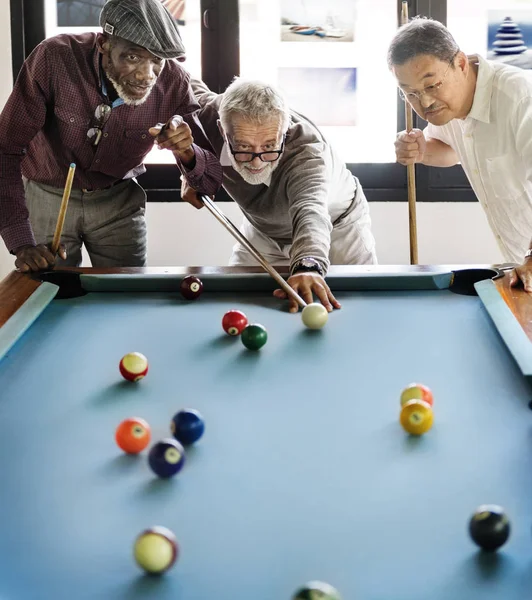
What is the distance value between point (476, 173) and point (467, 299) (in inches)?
28.8

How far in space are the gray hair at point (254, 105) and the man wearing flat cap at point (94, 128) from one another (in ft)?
0.48

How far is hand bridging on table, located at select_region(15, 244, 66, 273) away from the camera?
7.64ft

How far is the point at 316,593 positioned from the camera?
0.86 meters

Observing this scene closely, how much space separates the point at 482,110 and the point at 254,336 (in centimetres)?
123

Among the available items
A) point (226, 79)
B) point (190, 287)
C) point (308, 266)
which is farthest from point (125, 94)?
point (226, 79)

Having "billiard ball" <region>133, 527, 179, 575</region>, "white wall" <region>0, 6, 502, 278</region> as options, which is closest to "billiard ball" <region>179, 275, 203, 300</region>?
"billiard ball" <region>133, 527, 179, 575</region>

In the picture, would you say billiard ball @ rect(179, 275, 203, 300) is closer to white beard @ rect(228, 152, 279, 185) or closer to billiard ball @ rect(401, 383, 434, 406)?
white beard @ rect(228, 152, 279, 185)

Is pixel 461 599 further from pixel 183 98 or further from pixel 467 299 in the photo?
pixel 183 98

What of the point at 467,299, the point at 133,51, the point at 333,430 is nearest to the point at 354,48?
the point at 133,51

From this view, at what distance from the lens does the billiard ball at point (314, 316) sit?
1.94 m

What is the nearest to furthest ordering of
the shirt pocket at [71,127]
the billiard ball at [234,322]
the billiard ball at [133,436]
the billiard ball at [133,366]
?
1. the billiard ball at [133,436]
2. the billiard ball at [133,366]
3. the billiard ball at [234,322]
4. the shirt pocket at [71,127]

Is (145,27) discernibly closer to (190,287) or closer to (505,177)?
(190,287)

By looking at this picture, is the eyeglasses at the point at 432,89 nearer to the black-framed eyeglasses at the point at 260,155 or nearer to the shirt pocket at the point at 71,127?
the black-framed eyeglasses at the point at 260,155

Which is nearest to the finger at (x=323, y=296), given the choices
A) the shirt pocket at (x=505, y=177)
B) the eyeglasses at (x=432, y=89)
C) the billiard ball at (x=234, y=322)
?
the billiard ball at (x=234, y=322)
